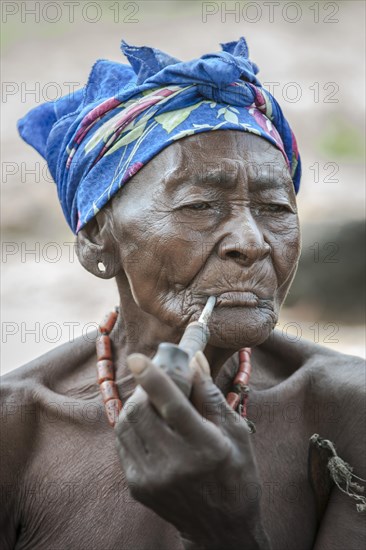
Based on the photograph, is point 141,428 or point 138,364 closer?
point 138,364

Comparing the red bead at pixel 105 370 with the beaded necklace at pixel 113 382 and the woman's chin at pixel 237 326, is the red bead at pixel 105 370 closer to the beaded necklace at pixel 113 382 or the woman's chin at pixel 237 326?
the beaded necklace at pixel 113 382

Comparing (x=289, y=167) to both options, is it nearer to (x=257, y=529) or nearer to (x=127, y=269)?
(x=127, y=269)

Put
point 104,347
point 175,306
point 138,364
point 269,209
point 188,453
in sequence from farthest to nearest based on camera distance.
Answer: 1. point 104,347
2. point 269,209
3. point 175,306
4. point 188,453
5. point 138,364

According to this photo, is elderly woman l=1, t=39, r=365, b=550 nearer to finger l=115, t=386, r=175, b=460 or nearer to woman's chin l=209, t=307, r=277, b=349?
woman's chin l=209, t=307, r=277, b=349

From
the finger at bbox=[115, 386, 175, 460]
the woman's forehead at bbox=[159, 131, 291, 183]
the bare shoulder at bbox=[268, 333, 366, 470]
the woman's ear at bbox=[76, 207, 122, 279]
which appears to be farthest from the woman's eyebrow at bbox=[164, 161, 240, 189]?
the finger at bbox=[115, 386, 175, 460]

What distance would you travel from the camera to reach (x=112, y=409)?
9.95 ft

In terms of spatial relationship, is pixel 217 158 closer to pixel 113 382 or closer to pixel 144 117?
pixel 144 117

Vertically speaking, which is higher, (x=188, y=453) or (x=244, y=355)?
(x=188, y=453)

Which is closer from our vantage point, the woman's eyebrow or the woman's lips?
the woman's lips

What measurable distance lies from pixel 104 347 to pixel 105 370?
0.33 ft

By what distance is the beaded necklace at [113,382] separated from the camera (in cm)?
303

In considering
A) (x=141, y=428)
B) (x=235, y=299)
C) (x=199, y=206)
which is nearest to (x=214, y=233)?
(x=199, y=206)

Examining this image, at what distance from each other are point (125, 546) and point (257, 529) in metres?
0.66

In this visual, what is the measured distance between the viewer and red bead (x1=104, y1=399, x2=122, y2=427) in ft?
9.87
